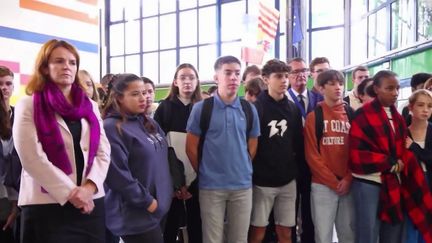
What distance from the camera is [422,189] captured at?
2.94 m

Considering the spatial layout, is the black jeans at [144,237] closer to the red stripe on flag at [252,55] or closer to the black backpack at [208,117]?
the black backpack at [208,117]

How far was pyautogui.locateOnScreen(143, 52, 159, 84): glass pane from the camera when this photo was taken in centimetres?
1523

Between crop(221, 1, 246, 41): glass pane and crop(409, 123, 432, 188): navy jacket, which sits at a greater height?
crop(221, 1, 246, 41): glass pane

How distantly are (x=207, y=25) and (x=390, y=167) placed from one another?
1184cm

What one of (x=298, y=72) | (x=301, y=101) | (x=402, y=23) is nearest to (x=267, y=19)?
(x=402, y=23)

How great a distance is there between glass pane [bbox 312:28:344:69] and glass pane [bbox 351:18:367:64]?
1.16 feet

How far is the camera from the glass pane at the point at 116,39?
16252 millimetres

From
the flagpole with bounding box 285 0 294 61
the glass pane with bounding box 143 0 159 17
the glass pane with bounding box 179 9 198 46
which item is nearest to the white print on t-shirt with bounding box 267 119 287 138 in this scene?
the flagpole with bounding box 285 0 294 61

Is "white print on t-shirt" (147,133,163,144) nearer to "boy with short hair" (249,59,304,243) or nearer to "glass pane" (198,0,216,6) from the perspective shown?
"boy with short hair" (249,59,304,243)

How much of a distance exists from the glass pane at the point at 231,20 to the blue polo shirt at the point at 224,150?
10.6 meters

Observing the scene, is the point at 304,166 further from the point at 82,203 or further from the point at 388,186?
the point at 82,203

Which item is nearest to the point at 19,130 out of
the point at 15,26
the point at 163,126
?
the point at 163,126

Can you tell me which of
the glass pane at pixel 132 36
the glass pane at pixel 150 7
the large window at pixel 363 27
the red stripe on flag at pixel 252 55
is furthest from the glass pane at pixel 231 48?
the red stripe on flag at pixel 252 55

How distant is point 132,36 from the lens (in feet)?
52.4
